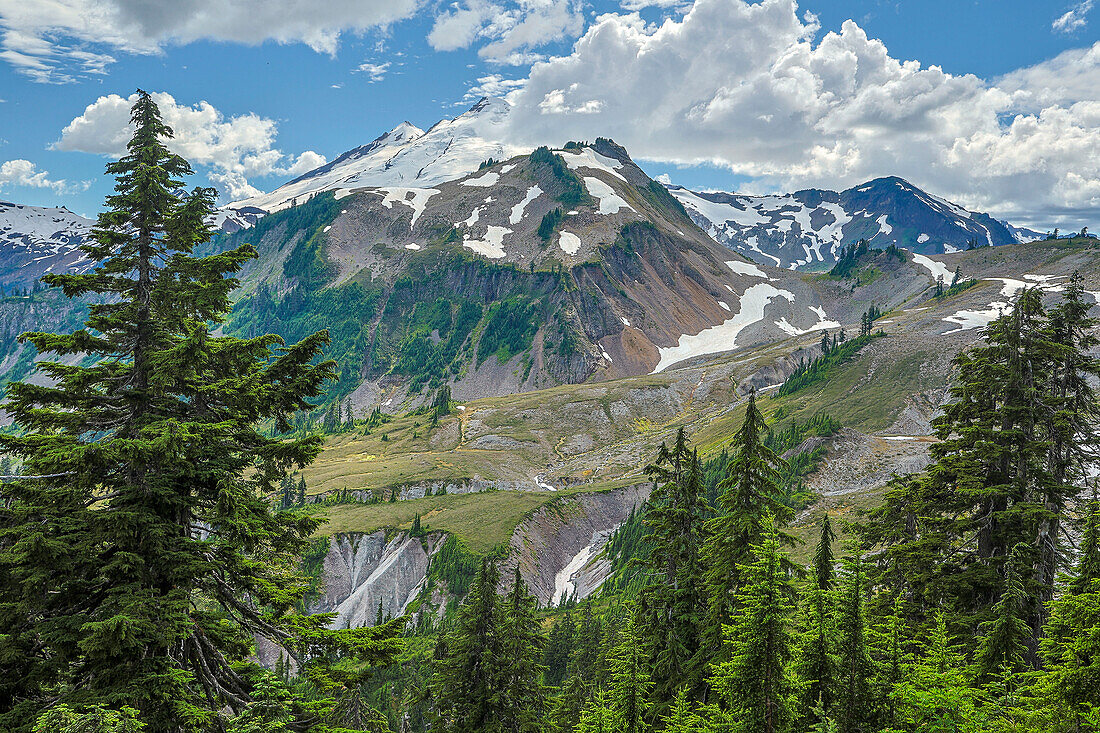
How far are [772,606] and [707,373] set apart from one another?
190 m

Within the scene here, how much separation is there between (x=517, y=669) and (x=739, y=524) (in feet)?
42.3

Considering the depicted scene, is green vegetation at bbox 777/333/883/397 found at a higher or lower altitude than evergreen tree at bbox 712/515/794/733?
higher

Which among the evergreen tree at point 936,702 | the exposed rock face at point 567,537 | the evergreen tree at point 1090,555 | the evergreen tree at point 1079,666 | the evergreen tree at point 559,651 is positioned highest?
the evergreen tree at point 1090,555

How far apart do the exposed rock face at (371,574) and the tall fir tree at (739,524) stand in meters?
90.7

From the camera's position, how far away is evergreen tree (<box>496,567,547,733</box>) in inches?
994

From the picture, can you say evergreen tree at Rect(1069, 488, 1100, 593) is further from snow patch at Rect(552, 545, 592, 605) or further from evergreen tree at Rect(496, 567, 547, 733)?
snow patch at Rect(552, 545, 592, 605)

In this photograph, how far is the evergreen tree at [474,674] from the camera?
2512 centimetres

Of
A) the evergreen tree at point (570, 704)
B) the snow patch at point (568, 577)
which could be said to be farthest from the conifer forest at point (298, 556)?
the snow patch at point (568, 577)

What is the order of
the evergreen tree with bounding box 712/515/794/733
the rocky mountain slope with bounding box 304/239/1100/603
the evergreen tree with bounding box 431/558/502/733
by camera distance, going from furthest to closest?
1. the rocky mountain slope with bounding box 304/239/1100/603
2. the evergreen tree with bounding box 431/558/502/733
3. the evergreen tree with bounding box 712/515/794/733

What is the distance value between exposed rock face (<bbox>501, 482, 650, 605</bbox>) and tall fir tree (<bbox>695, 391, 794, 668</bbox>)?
8165cm

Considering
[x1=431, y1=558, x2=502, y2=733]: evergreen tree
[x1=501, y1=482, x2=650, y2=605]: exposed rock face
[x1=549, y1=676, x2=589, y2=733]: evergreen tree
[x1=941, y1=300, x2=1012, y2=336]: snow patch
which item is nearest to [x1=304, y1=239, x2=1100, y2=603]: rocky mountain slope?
[x1=501, y1=482, x2=650, y2=605]: exposed rock face

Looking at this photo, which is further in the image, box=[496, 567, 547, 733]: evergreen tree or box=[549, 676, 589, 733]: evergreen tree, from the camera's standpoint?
box=[549, 676, 589, 733]: evergreen tree

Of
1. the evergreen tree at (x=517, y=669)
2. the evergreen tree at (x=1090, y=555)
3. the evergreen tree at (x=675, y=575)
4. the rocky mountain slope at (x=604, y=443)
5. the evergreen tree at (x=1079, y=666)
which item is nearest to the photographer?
the evergreen tree at (x=1079, y=666)

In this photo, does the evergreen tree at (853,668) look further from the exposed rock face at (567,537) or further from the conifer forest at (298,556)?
the exposed rock face at (567,537)
